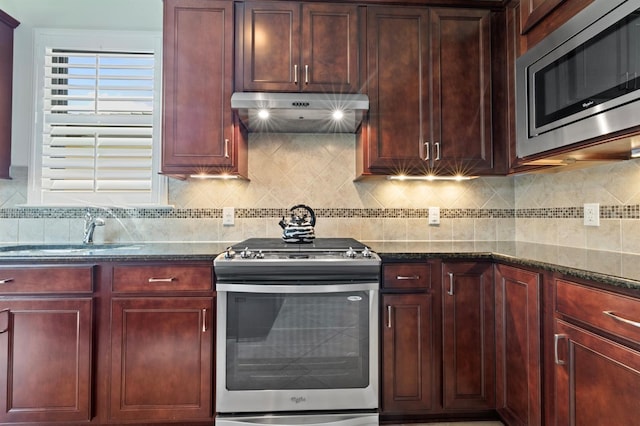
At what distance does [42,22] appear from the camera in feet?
7.70

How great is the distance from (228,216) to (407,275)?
1275mm

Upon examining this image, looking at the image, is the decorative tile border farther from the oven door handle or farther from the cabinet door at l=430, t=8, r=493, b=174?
the oven door handle

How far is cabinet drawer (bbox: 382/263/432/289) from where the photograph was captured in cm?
182

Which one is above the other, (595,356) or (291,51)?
(291,51)

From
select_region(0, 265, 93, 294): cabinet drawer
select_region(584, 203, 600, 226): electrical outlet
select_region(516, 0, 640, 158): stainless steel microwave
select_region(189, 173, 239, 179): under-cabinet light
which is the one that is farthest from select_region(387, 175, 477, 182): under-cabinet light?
select_region(0, 265, 93, 294): cabinet drawer

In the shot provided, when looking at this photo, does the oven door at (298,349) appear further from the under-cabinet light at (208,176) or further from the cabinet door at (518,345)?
the under-cabinet light at (208,176)

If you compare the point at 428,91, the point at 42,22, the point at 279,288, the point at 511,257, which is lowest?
the point at 279,288

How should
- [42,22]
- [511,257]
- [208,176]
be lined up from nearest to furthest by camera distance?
[511,257] < [208,176] < [42,22]

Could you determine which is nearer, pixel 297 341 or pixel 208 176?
pixel 297 341

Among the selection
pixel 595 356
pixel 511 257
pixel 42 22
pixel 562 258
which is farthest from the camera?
pixel 42 22

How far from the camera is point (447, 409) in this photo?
1830 millimetres

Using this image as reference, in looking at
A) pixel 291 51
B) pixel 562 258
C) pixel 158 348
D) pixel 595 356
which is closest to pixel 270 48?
pixel 291 51

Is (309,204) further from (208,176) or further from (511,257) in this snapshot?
(511,257)

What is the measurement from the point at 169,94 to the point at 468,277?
199cm
